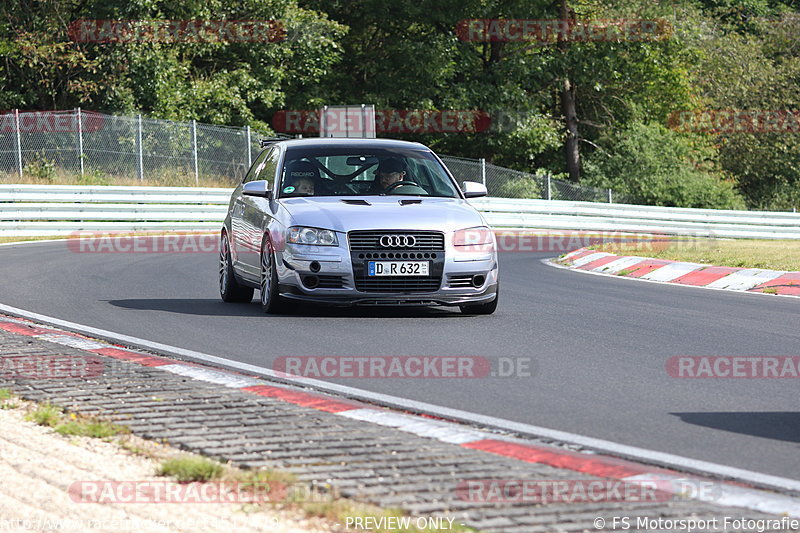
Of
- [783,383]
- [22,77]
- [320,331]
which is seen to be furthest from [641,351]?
[22,77]

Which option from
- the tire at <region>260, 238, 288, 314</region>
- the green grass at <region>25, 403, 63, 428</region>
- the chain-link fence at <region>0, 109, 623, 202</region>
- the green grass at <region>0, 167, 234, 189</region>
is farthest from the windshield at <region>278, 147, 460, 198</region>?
the chain-link fence at <region>0, 109, 623, 202</region>

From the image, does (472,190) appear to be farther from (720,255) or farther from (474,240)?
(720,255)

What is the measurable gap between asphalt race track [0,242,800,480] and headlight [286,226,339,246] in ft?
2.30

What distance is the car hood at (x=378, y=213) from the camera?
1141cm

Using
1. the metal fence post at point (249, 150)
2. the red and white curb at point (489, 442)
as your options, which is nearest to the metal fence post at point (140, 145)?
the metal fence post at point (249, 150)

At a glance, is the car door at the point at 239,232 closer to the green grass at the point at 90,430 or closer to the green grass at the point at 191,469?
the green grass at the point at 90,430

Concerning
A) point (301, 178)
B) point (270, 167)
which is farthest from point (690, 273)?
point (301, 178)

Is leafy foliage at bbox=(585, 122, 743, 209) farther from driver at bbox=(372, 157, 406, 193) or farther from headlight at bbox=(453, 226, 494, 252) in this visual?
headlight at bbox=(453, 226, 494, 252)

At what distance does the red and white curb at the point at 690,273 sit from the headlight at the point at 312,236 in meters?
6.32

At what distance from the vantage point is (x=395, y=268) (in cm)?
1138

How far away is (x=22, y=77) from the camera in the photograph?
37.8 m

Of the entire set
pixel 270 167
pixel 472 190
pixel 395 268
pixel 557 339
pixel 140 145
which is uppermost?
pixel 140 145

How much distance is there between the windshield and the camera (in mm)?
12406

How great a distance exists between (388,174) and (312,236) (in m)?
1.49
